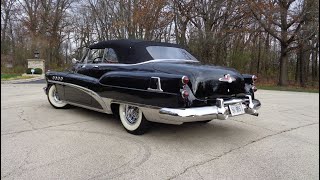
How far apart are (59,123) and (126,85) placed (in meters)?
1.66

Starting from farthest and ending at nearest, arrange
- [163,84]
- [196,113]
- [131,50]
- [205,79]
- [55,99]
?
1. [55,99]
2. [131,50]
3. [205,79]
4. [163,84]
5. [196,113]

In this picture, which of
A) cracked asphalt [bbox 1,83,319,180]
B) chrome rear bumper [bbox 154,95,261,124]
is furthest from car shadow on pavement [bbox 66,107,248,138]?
chrome rear bumper [bbox 154,95,261,124]

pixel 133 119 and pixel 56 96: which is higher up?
pixel 56 96

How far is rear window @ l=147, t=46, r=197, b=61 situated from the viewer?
535 centimetres

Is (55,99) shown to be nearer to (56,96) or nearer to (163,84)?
(56,96)

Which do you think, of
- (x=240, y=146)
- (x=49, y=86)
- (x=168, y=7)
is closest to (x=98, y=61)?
(x=49, y=86)

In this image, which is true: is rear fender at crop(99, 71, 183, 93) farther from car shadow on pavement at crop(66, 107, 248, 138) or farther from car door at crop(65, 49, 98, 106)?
car shadow on pavement at crop(66, 107, 248, 138)

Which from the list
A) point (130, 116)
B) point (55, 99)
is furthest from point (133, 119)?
point (55, 99)

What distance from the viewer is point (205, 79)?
441 centimetres

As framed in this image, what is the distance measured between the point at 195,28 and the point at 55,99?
788 inches

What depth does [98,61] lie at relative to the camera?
5852 millimetres

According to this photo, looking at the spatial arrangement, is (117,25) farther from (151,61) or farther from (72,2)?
(151,61)

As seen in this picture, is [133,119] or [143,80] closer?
[143,80]

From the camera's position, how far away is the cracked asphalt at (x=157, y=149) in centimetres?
334
